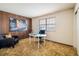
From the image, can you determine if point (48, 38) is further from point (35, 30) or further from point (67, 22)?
point (67, 22)

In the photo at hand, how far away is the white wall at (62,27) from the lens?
3.81 meters

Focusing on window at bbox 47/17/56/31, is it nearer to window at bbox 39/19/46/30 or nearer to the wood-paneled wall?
window at bbox 39/19/46/30

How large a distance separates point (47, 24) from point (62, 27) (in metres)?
0.78

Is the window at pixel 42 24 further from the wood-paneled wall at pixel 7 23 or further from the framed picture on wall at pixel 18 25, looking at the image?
the framed picture on wall at pixel 18 25

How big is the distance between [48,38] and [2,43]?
2.39 m

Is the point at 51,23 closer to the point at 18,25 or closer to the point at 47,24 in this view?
the point at 47,24

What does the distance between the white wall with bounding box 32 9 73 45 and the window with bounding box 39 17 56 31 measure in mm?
170

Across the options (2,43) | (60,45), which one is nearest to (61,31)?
(60,45)

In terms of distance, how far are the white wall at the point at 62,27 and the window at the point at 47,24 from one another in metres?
0.17

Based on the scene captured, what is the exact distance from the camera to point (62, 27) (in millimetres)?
4027

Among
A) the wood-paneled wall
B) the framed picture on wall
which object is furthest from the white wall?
the framed picture on wall

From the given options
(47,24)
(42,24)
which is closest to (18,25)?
(42,24)

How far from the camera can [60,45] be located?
4133mm

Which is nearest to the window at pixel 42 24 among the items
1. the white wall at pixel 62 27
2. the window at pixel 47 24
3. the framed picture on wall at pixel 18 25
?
the window at pixel 47 24
